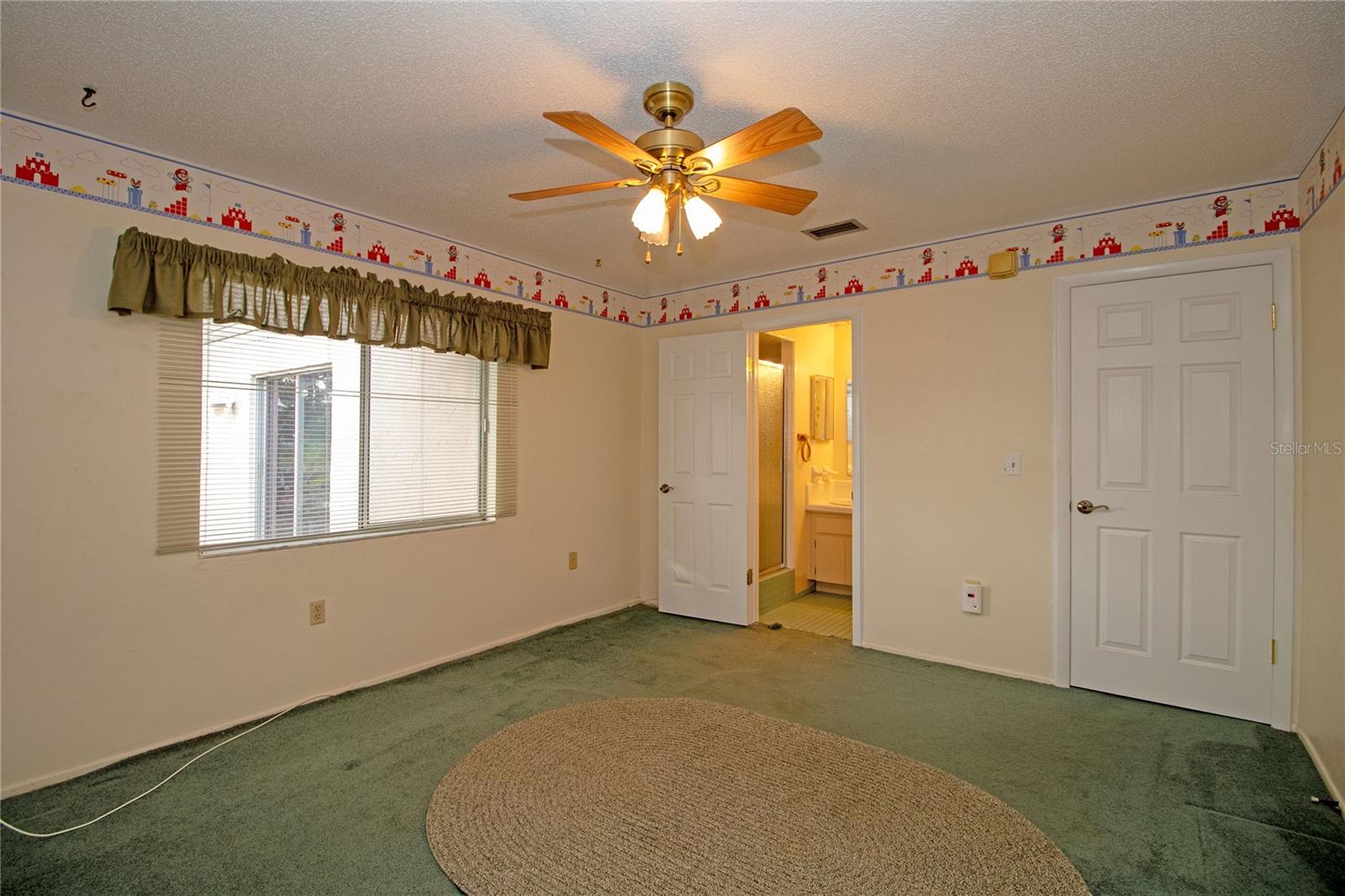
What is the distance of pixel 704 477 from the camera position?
455 centimetres

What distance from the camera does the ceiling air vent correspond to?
3.39 m

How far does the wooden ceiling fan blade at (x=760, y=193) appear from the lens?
84.4 inches

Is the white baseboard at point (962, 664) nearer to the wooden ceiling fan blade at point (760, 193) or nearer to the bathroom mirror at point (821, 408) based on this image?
the bathroom mirror at point (821, 408)

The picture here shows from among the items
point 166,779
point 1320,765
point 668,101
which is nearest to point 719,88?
point 668,101

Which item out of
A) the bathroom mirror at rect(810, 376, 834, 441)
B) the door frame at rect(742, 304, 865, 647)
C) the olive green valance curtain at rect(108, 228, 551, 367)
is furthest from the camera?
the bathroom mirror at rect(810, 376, 834, 441)

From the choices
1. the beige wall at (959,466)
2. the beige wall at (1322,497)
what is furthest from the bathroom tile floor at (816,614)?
the beige wall at (1322,497)

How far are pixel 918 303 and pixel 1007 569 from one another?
1527 mm

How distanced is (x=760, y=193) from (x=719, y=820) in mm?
2060

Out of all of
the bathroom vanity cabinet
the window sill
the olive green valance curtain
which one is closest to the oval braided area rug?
the window sill

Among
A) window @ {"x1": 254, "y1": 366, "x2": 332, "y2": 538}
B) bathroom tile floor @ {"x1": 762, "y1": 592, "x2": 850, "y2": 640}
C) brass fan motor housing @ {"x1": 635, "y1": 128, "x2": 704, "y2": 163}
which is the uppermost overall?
brass fan motor housing @ {"x1": 635, "y1": 128, "x2": 704, "y2": 163}

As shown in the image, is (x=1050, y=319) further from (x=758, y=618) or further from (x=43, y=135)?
(x=43, y=135)

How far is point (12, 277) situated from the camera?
2.26 metres

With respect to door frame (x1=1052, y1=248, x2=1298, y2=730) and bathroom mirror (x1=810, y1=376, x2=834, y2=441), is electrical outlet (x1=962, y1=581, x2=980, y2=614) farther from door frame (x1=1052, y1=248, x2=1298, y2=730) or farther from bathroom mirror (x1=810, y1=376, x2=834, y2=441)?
bathroom mirror (x1=810, y1=376, x2=834, y2=441)

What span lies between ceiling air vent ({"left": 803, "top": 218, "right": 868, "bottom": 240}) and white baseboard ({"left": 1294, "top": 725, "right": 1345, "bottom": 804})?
2884 millimetres
